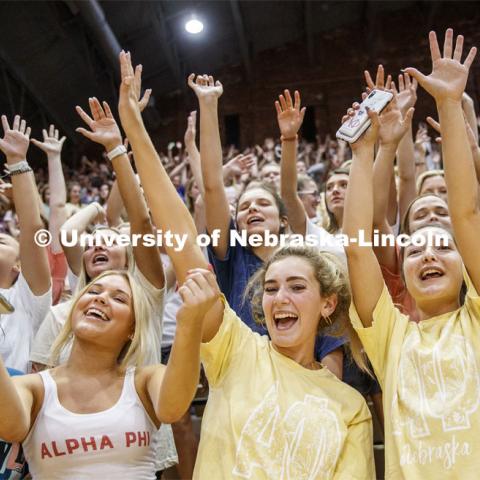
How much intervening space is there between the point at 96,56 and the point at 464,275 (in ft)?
28.5

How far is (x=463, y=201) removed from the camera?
170cm

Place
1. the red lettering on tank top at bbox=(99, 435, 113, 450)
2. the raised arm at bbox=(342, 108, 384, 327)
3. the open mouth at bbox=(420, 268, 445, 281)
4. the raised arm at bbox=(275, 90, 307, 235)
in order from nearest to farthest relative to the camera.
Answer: the red lettering on tank top at bbox=(99, 435, 113, 450) → the raised arm at bbox=(342, 108, 384, 327) → the open mouth at bbox=(420, 268, 445, 281) → the raised arm at bbox=(275, 90, 307, 235)

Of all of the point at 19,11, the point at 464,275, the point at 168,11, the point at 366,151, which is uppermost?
the point at 168,11

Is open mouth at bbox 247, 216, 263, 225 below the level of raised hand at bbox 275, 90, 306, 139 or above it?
below

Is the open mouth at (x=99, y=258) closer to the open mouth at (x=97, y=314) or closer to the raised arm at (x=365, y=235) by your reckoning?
the open mouth at (x=97, y=314)

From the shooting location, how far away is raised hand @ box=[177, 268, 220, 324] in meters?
1.41

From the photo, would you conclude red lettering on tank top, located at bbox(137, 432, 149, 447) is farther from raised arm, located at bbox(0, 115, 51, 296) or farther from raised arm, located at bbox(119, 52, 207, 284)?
raised arm, located at bbox(0, 115, 51, 296)

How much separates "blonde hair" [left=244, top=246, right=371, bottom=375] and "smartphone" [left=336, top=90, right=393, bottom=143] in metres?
0.38

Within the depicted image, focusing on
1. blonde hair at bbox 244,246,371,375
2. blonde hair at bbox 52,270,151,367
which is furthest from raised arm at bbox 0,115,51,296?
blonde hair at bbox 244,246,371,375

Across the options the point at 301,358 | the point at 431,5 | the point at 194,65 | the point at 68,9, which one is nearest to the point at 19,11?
the point at 68,9

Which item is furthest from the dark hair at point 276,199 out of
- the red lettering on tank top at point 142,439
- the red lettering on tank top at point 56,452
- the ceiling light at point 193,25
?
the ceiling light at point 193,25

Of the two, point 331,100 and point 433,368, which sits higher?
point 331,100

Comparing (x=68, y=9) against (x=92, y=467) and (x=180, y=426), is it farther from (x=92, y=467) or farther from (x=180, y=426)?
(x=92, y=467)

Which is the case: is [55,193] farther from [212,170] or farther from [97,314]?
[97,314]
